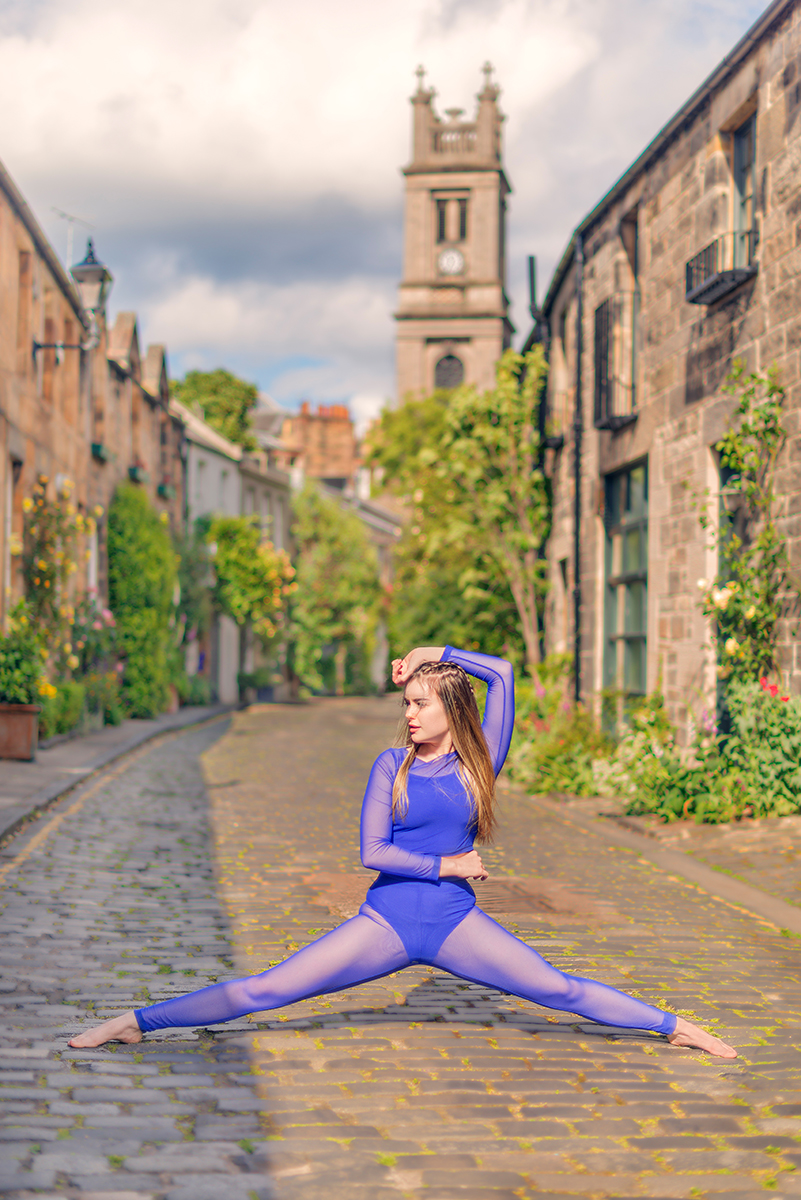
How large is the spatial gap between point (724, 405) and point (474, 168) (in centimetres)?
5900

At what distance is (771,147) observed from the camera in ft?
33.1

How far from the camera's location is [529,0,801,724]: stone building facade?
993cm

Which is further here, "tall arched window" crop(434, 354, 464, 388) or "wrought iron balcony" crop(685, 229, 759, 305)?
"tall arched window" crop(434, 354, 464, 388)

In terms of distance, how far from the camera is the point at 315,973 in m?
3.86

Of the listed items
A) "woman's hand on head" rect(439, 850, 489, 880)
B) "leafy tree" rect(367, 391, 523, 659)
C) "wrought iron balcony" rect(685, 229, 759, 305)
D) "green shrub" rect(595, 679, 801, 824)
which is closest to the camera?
"woman's hand on head" rect(439, 850, 489, 880)

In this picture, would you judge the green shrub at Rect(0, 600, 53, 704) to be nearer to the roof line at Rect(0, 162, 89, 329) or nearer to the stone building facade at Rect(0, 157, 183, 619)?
the stone building facade at Rect(0, 157, 183, 619)

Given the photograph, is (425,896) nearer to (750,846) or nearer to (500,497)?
(750,846)

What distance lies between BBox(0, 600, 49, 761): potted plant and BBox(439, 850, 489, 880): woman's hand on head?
1047 centimetres

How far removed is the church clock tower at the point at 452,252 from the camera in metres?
64.8

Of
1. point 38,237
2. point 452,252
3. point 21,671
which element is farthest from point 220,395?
point 21,671

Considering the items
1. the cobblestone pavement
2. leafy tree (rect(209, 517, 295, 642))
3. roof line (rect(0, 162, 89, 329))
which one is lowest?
the cobblestone pavement

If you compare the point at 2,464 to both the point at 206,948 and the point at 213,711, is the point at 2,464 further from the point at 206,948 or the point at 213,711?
the point at 213,711

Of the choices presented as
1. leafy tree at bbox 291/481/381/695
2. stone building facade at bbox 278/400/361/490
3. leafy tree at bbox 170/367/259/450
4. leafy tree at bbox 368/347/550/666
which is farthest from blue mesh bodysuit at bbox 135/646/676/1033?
stone building facade at bbox 278/400/361/490

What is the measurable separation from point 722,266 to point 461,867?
8.26 m
